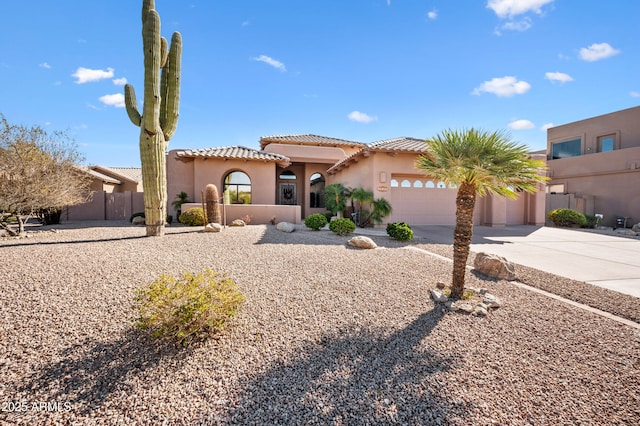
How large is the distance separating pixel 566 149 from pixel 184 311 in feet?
107

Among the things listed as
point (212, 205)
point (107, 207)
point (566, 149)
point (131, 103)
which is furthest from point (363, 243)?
point (566, 149)

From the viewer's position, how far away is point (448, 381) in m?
2.93

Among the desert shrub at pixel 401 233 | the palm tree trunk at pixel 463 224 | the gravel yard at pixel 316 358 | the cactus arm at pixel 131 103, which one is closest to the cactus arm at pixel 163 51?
the cactus arm at pixel 131 103

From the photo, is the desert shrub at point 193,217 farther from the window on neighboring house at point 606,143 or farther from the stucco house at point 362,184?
the window on neighboring house at point 606,143

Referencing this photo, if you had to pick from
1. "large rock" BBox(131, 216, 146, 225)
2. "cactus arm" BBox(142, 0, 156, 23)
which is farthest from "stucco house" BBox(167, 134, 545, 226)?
"cactus arm" BBox(142, 0, 156, 23)

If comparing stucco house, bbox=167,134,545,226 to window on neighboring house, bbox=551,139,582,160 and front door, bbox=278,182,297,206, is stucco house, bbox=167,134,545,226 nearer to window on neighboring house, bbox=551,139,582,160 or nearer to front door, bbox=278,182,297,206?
front door, bbox=278,182,297,206

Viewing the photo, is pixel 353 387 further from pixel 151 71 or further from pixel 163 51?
pixel 163 51

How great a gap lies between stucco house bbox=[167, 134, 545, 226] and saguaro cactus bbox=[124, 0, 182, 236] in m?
4.78

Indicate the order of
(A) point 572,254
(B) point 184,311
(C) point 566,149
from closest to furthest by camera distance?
1. (B) point 184,311
2. (A) point 572,254
3. (C) point 566,149

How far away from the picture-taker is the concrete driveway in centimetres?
631

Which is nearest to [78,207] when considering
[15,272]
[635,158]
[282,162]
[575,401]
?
[282,162]

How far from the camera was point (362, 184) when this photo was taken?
15.3 meters

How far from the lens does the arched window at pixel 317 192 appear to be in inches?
870

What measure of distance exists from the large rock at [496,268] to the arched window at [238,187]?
42.7 feet
